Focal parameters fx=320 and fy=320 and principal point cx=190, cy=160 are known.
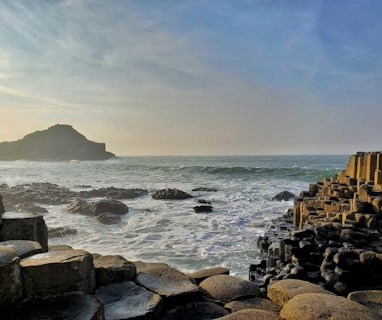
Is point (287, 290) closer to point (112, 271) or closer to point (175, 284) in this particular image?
point (175, 284)

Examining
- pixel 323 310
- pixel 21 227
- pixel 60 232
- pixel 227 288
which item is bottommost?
pixel 60 232

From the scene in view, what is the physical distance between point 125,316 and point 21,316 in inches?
28.5

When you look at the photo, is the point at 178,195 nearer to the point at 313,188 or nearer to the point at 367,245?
the point at 313,188

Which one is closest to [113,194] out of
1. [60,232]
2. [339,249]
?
[60,232]

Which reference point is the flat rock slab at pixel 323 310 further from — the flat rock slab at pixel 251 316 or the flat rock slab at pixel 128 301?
the flat rock slab at pixel 128 301

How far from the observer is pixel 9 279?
2.13 metres

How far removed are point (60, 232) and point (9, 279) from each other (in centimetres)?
938

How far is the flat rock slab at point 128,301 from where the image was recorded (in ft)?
8.20

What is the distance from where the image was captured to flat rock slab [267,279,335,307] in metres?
3.05

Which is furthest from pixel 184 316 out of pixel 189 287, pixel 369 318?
pixel 369 318

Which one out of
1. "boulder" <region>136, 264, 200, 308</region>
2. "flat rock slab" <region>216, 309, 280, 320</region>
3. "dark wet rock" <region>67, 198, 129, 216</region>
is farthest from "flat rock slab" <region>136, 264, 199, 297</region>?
"dark wet rock" <region>67, 198, 129, 216</region>

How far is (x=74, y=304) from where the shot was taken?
2268 mm

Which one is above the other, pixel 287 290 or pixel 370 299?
pixel 287 290

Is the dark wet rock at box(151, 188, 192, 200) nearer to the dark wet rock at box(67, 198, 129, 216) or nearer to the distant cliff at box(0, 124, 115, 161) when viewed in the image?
the dark wet rock at box(67, 198, 129, 216)
